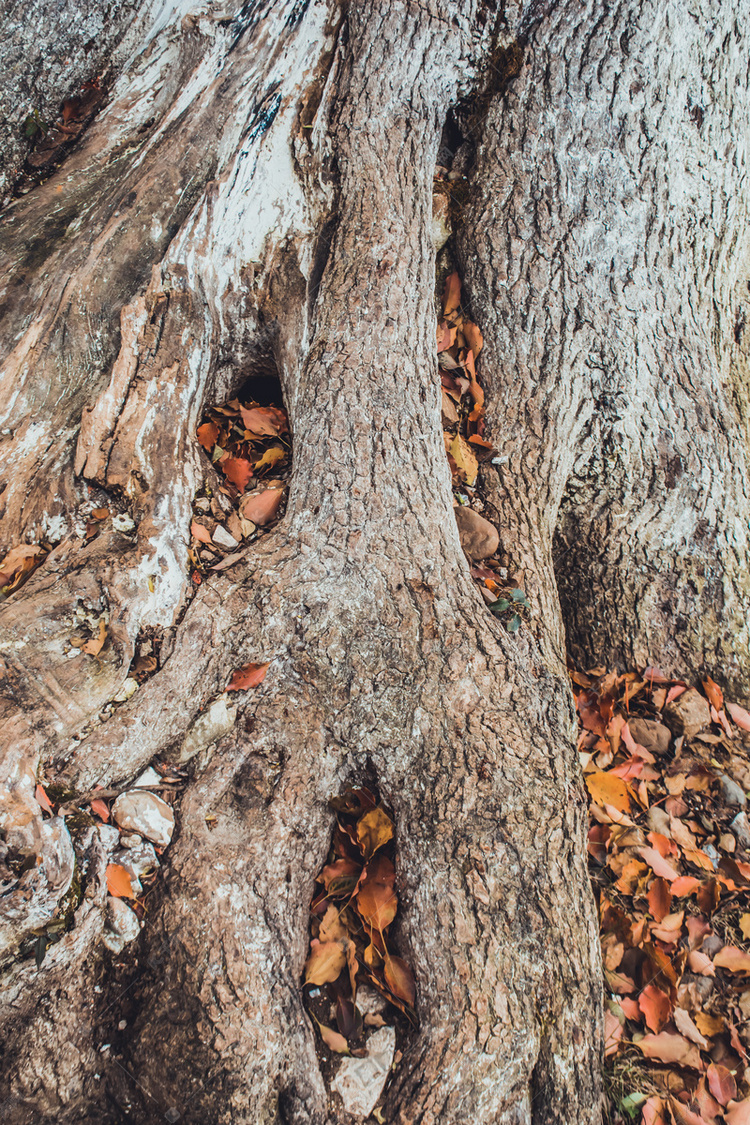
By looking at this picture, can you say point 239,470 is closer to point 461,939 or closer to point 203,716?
point 203,716

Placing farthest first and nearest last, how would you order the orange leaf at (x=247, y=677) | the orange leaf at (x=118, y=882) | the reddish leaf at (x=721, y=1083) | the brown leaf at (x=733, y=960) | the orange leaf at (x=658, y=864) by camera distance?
the orange leaf at (x=658, y=864) < the brown leaf at (x=733, y=960) < the orange leaf at (x=247, y=677) < the reddish leaf at (x=721, y=1083) < the orange leaf at (x=118, y=882)

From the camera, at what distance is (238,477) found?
2.27m

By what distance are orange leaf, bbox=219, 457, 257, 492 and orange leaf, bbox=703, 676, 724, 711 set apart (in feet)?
6.25

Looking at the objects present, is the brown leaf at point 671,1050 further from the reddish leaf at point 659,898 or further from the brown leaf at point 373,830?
the brown leaf at point 373,830

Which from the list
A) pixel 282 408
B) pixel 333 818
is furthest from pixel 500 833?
pixel 282 408

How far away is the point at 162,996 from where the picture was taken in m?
1.44

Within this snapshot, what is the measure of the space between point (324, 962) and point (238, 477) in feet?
5.04

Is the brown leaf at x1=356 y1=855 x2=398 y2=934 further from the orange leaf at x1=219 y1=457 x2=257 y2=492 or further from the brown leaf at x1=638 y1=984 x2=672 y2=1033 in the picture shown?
the orange leaf at x1=219 y1=457 x2=257 y2=492

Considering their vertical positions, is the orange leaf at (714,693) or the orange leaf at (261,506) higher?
the orange leaf at (261,506)

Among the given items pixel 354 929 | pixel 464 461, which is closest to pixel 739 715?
pixel 464 461

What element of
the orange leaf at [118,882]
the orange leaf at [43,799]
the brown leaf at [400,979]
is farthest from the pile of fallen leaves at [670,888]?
the orange leaf at [43,799]

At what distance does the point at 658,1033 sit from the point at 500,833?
0.82m

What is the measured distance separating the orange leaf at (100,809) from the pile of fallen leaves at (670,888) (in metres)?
1.50

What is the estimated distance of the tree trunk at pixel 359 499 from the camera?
4.76 feet
